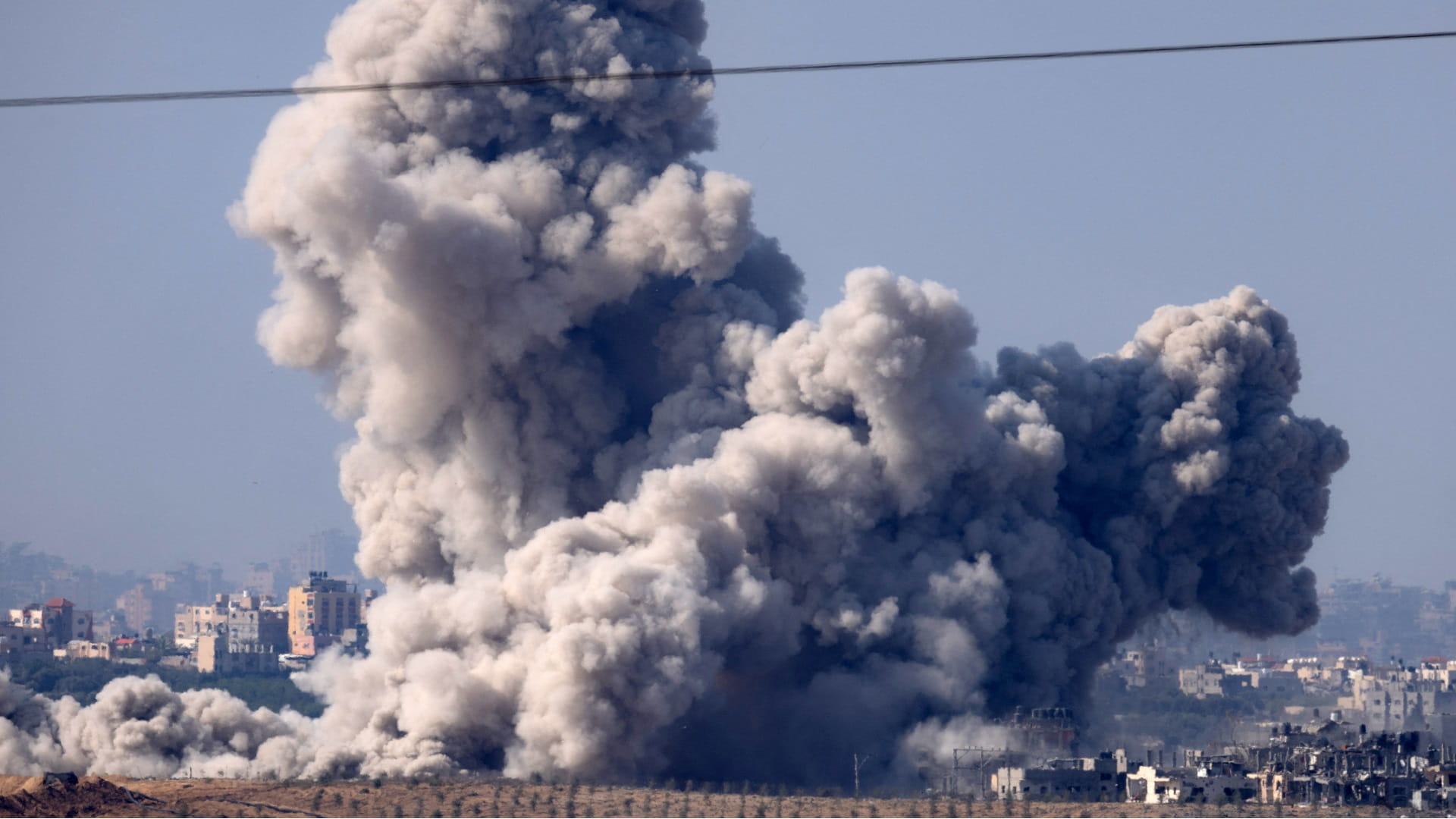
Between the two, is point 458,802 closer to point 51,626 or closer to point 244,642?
point 244,642

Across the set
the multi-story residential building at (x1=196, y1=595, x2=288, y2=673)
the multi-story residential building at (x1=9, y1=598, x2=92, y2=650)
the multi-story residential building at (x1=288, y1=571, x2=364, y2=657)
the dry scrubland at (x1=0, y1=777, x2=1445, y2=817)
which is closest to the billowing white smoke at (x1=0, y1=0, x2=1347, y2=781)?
the dry scrubland at (x1=0, y1=777, x2=1445, y2=817)

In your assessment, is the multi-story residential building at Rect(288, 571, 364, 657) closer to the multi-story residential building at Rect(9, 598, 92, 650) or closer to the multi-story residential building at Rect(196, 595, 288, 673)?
the multi-story residential building at Rect(196, 595, 288, 673)

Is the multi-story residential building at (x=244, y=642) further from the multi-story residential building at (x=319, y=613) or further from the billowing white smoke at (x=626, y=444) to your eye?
the billowing white smoke at (x=626, y=444)

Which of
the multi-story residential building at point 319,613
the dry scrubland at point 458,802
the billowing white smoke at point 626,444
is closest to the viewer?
the dry scrubland at point 458,802

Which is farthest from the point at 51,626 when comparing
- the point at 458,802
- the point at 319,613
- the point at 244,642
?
the point at 458,802

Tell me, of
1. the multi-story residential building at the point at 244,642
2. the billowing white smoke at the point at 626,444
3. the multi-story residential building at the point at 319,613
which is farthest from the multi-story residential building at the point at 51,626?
the billowing white smoke at the point at 626,444

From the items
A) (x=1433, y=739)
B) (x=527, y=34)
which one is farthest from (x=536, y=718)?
(x=1433, y=739)

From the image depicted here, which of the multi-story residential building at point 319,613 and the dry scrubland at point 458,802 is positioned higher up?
the multi-story residential building at point 319,613

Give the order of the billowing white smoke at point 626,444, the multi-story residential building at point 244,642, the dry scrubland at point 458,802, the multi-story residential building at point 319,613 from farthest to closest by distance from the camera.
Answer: the multi-story residential building at point 319,613 < the multi-story residential building at point 244,642 < the billowing white smoke at point 626,444 < the dry scrubland at point 458,802
